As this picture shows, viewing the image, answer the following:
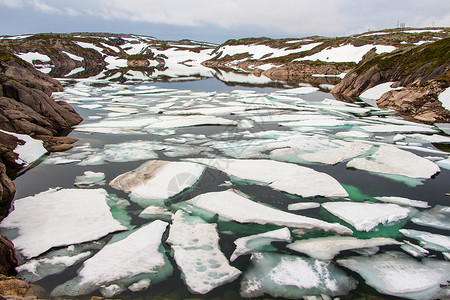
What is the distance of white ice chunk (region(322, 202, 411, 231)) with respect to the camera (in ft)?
15.4

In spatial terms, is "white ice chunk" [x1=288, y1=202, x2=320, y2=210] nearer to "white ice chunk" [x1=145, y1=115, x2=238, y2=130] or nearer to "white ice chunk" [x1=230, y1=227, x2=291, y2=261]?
"white ice chunk" [x1=230, y1=227, x2=291, y2=261]

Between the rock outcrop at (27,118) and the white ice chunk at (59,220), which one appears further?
the rock outcrop at (27,118)

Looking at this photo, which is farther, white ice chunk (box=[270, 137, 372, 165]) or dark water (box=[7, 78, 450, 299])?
white ice chunk (box=[270, 137, 372, 165])

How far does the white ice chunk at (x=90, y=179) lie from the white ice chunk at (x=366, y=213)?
4932 mm

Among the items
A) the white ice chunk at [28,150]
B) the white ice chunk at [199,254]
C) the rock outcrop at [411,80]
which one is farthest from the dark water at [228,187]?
the rock outcrop at [411,80]

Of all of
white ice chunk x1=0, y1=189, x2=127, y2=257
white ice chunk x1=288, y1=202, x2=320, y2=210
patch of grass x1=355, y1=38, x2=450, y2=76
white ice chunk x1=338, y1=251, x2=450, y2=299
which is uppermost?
patch of grass x1=355, y1=38, x2=450, y2=76

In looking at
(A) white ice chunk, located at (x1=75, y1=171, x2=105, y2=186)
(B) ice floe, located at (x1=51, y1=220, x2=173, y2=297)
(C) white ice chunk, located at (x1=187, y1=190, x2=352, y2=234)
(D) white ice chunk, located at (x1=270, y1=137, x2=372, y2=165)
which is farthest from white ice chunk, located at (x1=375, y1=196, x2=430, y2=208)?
(A) white ice chunk, located at (x1=75, y1=171, x2=105, y2=186)

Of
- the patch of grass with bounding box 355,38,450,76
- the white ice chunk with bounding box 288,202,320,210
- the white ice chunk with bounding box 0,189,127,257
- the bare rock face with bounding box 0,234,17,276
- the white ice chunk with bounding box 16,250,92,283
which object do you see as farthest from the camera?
the patch of grass with bounding box 355,38,450,76

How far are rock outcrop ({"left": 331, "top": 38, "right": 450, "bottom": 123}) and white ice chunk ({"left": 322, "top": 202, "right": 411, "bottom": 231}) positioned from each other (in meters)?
10.1

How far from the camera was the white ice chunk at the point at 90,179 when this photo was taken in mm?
6371

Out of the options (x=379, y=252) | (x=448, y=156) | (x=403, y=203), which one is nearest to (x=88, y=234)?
(x=379, y=252)

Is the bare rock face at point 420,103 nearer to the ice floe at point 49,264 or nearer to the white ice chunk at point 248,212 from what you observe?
the white ice chunk at point 248,212

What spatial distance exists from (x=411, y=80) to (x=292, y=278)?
18588mm

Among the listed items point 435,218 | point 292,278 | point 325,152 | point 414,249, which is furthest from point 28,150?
point 435,218
